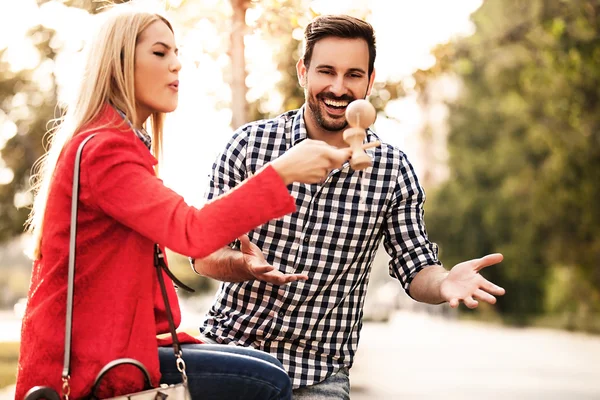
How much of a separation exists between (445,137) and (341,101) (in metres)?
36.9

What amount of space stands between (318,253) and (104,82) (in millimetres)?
1625

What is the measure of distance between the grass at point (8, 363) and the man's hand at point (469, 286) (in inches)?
424

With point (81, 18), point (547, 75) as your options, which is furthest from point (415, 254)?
point (547, 75)

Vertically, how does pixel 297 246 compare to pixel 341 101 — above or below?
below

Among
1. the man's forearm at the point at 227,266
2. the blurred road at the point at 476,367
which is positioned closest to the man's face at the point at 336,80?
the man's forearm at the point at 227,266

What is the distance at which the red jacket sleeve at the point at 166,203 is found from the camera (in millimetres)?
2830

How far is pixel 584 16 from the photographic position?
21.9 m

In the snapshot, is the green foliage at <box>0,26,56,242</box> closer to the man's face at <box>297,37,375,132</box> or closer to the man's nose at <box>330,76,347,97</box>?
the man's face at <box>297,37,375,132</box>

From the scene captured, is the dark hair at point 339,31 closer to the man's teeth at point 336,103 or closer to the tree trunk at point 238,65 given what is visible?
the man's teeth at point 336,103

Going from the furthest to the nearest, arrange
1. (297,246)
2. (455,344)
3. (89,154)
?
(455,344), (297,246), (89,154)

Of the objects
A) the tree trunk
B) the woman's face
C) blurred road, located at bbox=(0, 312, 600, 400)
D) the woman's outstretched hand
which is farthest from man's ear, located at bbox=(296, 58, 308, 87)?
blurred road, located at bbox=(0, 312, 600, 400)

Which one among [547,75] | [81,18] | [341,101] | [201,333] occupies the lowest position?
[201,333]

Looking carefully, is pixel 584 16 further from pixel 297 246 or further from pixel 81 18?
pixel 297 246

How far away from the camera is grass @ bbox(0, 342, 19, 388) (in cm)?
1401
